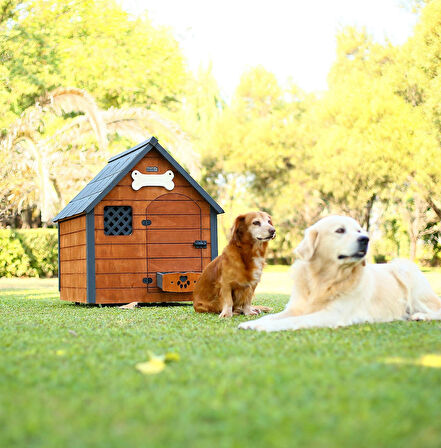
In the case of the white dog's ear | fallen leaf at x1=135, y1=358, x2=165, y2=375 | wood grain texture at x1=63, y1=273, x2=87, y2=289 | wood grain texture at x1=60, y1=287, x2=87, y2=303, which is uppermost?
the white dog's ear

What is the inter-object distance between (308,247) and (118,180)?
13.7ft

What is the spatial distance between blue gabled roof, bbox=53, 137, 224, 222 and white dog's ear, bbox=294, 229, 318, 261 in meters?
3.91

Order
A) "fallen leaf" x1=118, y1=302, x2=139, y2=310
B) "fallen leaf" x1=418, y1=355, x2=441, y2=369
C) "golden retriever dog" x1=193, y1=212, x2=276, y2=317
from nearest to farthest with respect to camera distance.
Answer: "fallen leaf" x1=418, y1=355, x2=441, y2=369
"golden retriever dog" x1=193, y1=212, x2=276, y2=317
"fallen leaf" x1=118, y1=302, x2=139, y2=310

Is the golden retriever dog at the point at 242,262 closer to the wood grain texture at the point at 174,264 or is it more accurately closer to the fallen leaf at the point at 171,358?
the wood grain texture at the point at 174,264

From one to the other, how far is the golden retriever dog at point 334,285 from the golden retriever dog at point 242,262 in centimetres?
124

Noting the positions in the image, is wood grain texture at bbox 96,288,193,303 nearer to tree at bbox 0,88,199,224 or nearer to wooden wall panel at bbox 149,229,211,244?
wooden wall panel at bbox 149,229,211,244

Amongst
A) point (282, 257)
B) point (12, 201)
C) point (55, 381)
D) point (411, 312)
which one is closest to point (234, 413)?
point (55, 381)

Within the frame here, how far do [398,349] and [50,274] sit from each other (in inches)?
727

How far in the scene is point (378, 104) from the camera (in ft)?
80.9

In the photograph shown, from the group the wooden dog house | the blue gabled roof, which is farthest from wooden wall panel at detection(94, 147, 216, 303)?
the blue gabled roof

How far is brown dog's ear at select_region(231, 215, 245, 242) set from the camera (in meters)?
6.32

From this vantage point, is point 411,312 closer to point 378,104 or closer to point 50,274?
point 50,274

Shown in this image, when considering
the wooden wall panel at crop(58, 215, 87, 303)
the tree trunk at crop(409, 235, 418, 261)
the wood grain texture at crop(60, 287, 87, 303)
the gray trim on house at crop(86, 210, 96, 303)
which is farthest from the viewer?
the tree trunk at crop(409, 235, 418, 261)

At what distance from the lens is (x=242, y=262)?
248 inches
